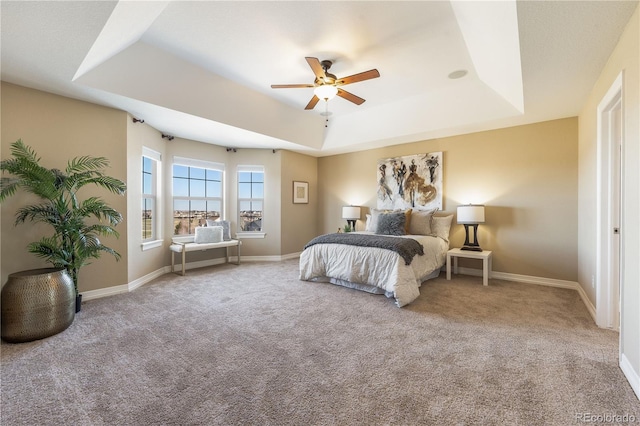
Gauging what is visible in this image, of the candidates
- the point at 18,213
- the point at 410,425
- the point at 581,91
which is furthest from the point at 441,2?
the point at 18,213

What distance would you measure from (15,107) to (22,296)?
6.57 ft

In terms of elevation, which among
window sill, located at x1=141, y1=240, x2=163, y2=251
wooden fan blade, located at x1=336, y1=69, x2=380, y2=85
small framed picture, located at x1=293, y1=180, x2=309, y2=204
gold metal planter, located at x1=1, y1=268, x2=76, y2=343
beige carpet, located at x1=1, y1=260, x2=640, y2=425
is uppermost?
wooden fan blade, located at x1=336, y1=69, x2=380, y2=85

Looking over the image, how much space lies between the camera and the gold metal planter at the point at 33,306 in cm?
227

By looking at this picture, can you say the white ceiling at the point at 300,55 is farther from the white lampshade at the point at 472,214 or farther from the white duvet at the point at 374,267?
the white duvet at the point at 374,267

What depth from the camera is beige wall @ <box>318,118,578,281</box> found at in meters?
3.81

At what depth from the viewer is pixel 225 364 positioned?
194 centimetres

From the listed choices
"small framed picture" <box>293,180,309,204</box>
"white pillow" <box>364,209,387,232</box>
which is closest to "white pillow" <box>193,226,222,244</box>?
"small framed picture" <box>293,180,309,204</box>

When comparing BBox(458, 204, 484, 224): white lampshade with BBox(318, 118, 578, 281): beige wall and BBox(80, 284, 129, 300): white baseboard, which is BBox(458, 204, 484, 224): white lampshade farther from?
BBox(80, 284, 129, 300): white baseboard

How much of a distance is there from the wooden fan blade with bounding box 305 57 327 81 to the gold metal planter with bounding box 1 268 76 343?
123 inches

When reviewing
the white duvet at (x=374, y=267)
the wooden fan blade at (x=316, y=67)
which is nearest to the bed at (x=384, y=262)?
the white duvet at (x=374, y=267)

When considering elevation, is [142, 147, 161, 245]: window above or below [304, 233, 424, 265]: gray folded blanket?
above

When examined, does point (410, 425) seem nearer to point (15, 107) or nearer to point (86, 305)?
point (86, 305)

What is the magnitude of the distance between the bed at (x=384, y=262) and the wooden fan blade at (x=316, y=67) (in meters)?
2.13

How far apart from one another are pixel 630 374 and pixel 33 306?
448 centimetres
